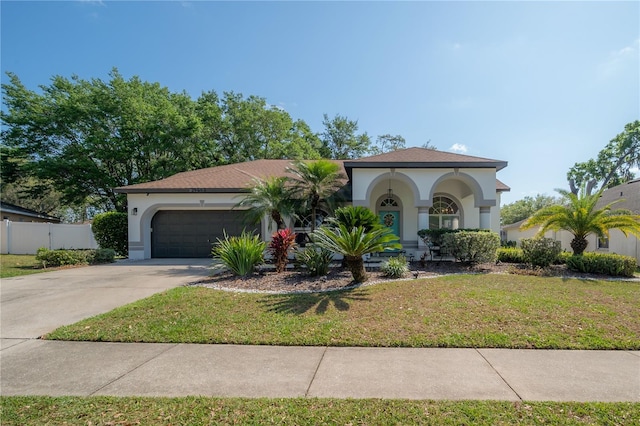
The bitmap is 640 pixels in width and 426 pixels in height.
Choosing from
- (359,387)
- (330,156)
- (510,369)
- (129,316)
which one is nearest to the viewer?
(359,387)

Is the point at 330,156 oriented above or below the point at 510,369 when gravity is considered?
above

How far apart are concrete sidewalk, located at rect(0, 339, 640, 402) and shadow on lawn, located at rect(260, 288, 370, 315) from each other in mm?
1732

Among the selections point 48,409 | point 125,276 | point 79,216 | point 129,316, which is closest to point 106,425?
point 48,409

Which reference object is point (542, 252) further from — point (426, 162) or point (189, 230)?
point (189, 230)

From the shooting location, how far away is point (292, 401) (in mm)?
3219

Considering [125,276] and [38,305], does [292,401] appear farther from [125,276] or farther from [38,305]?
[125,276]

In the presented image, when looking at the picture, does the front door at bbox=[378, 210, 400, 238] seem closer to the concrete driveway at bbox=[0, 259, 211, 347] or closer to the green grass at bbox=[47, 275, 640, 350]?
the green grass at bbox=[47, 275, 640, 350]

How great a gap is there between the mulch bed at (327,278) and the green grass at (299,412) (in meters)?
4.83

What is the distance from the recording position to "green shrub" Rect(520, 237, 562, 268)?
10750mm

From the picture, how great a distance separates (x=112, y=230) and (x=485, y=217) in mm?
18025

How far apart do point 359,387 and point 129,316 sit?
493 centimetres

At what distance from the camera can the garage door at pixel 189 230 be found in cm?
1542

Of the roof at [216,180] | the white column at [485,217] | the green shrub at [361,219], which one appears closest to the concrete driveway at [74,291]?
the roof at [216,180]

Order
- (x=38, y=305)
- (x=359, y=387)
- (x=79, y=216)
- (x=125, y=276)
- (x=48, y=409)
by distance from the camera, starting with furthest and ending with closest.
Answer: (x=79, y=216) < (x=125, y=276) < (x=38, y=305) < (x=359, y=387) < (x=48, y=409)
